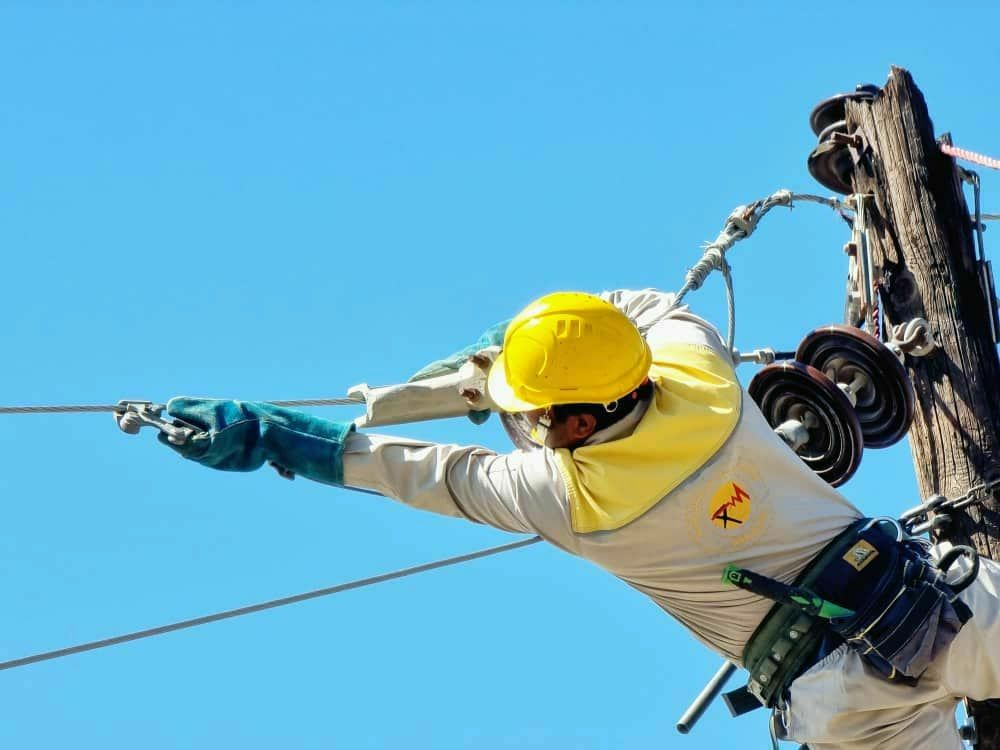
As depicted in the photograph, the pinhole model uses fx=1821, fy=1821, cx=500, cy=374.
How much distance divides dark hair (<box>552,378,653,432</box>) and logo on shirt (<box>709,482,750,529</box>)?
0.32 meters

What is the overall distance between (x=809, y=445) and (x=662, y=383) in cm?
104

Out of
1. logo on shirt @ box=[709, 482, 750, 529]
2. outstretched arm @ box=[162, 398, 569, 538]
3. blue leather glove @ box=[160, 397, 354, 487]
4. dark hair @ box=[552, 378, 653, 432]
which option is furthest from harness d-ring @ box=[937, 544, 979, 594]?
blue leather glove @ box=[160, 397, 354, 487]

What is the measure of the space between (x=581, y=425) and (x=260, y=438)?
873 mm

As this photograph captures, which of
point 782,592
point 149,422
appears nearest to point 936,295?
point 782,592

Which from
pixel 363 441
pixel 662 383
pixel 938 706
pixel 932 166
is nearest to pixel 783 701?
pixel 938 706

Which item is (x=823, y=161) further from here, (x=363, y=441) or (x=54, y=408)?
(x=54, y=408)

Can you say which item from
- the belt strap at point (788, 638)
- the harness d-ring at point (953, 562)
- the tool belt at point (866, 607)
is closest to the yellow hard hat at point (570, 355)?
the tool belt at point (866, 607)

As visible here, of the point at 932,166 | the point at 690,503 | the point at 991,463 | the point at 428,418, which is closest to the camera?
the point at 690,503

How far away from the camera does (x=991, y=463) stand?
5.73 m

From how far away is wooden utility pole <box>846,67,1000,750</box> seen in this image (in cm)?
574

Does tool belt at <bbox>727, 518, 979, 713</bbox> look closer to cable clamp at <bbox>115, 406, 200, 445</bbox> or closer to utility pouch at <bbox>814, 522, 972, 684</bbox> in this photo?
utility pouch at <bbox>814, 522, 972, 684</bbox>

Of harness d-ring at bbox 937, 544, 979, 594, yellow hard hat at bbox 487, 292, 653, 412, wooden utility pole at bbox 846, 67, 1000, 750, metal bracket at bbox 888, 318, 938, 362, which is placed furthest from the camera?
metal bracket at bbox 888, 318, 938, 362

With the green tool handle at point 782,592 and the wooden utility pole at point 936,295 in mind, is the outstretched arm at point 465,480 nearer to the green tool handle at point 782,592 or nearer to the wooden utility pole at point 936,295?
the green tool handle at point 782,592

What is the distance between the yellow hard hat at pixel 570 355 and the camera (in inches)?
189
